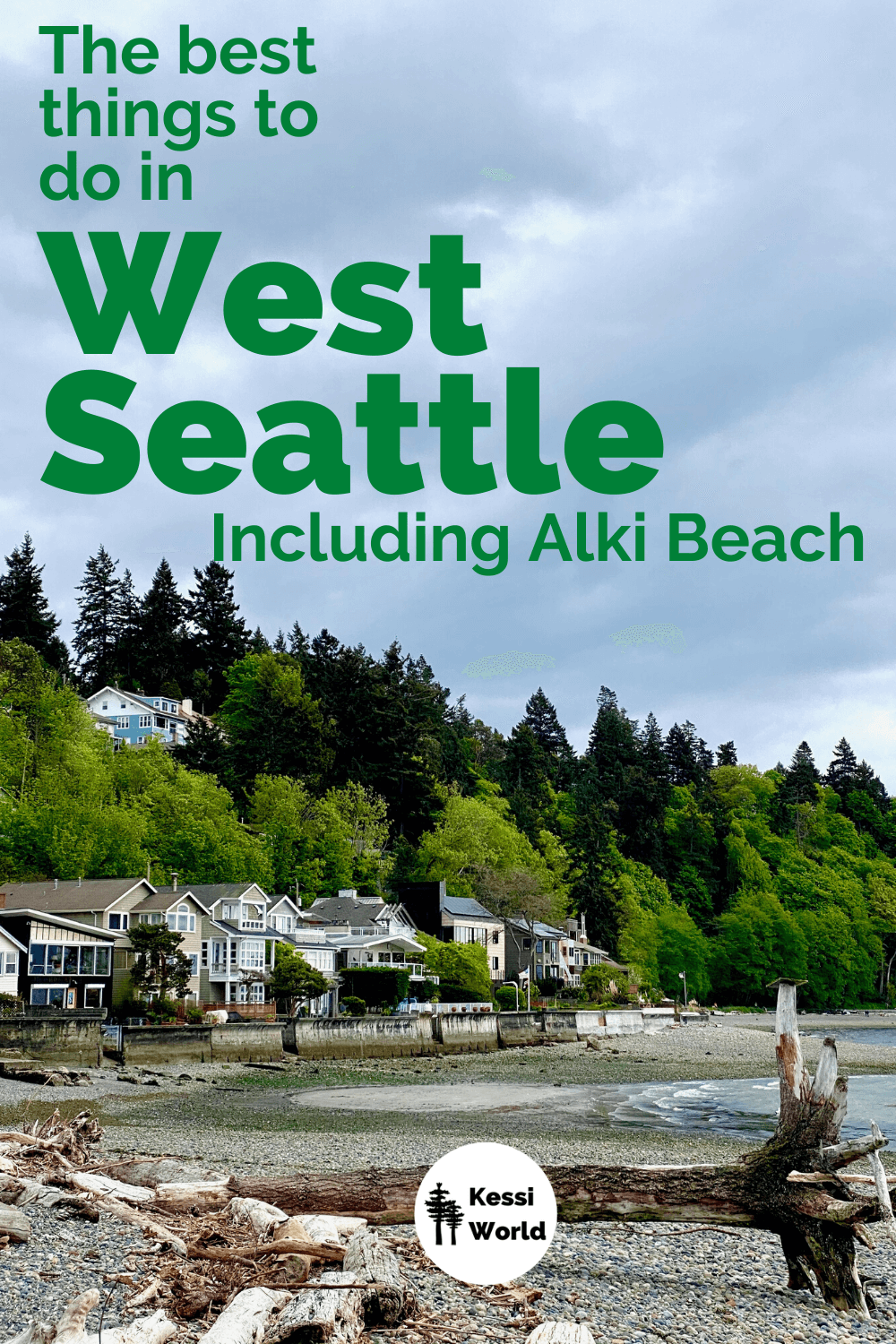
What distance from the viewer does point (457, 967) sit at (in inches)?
2603

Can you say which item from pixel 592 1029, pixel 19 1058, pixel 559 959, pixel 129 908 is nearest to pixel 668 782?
pixel 559 959

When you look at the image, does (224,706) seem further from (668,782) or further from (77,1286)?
(77,1286)

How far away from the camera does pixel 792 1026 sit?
9656 millimetres

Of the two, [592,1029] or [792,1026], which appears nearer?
[792,1026]

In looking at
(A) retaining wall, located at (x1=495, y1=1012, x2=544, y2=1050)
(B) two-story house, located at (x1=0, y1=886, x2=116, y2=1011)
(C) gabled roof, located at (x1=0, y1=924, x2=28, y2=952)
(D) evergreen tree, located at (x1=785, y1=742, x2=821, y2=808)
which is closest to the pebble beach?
(A) retaining wall, located at (x1=495, y1=1012, x2=544, y2=1050)

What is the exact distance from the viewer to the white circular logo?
5934 mm

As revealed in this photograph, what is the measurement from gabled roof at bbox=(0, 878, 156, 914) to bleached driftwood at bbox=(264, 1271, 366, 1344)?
48.3m

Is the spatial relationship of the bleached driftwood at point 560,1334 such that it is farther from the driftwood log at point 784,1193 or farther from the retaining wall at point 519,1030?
the retaining wall at point 519,1030

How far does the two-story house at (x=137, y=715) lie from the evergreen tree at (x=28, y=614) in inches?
253

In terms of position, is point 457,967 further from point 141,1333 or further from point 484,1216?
point 484,1216

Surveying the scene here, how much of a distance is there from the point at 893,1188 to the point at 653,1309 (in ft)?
10.4

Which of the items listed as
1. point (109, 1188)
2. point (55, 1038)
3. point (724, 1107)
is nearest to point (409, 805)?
point (55, 1038)

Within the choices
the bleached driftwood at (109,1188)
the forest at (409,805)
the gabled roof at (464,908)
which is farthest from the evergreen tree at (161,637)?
the bleached driftwood at (109,1188)

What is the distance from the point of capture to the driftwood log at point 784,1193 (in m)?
8.98
